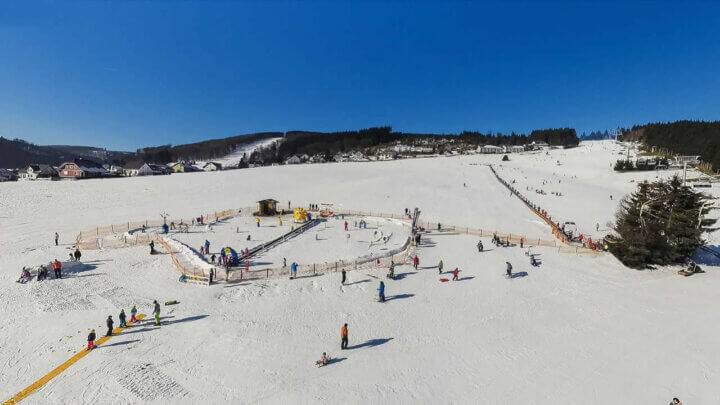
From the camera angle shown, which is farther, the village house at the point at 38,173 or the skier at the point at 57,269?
the village house at the point at 38,173

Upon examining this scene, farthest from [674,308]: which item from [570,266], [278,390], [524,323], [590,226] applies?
[590,226]

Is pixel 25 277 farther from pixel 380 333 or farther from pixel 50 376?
pixel 380 333

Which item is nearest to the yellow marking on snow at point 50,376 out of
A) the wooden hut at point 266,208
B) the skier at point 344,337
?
the skier at point 344,337

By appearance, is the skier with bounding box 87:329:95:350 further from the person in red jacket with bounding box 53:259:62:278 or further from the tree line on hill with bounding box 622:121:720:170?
the tree line on hill with bounding box 622:121:720:170

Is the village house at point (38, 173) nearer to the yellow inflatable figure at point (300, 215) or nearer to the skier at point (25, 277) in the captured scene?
the yellow inflatable figure at point (300, 215)

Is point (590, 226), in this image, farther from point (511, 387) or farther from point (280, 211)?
point (280, 211)

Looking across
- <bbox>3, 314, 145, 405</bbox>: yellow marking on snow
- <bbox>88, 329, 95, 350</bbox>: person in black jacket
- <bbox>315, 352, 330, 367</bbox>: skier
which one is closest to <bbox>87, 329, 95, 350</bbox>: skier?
<bbox>88, 329, 95, 350</bbox>: person in black jacket
